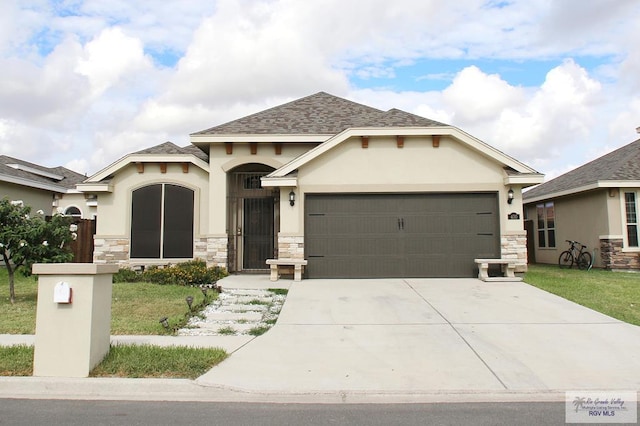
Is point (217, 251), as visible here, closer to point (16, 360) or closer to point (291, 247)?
point (291, 247)

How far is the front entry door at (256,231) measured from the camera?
14.4m

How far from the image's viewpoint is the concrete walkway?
5.07 m

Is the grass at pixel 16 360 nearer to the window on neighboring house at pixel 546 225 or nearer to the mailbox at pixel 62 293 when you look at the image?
the mailbox at pixel 62 293

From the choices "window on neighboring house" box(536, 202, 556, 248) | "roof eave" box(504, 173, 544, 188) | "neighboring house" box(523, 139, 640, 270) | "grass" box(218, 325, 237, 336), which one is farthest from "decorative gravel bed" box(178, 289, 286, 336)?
"window on neighboring house" box(536, 202, 556, 248)

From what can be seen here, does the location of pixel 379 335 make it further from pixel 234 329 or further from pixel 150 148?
pixel 150 148

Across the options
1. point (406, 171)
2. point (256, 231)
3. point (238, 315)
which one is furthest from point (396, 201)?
point (238, 315)

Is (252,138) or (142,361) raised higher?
(252,138)

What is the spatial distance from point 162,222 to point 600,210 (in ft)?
49.4

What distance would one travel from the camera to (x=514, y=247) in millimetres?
12469

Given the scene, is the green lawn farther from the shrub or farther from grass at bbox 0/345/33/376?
the shrub

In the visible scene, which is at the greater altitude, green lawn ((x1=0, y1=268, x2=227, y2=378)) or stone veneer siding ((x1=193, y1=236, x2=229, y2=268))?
stone veneer siding ((x1=193, y1=236, x2=229, y2=268))

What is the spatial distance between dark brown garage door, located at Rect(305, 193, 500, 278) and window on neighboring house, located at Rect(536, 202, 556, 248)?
922 centimetres

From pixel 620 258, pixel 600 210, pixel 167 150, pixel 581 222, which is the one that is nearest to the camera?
pixel 167 150

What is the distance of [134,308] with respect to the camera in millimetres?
9102
